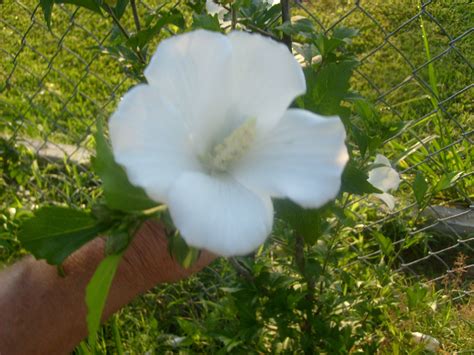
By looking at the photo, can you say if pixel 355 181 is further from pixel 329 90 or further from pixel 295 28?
pixel 295 28

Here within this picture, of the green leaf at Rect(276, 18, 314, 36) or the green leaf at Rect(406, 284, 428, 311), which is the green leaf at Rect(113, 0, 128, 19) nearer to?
the green leaf at Rect(276, 18, 314, 36)

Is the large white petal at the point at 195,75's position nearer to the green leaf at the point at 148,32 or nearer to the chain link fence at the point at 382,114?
the green leaf at the point at 148,32

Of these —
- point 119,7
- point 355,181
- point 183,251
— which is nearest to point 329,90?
point 355,181

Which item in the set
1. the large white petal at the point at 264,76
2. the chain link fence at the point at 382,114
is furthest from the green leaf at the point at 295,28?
the chain link fence at the point at 382,114

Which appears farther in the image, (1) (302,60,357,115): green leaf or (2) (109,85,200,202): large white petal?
(1) (302,60,357,115): green leaf

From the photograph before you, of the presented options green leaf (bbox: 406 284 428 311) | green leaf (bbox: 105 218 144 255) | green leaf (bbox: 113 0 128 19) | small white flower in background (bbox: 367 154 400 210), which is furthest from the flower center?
green leaf (bbox: 406 284 428 311)

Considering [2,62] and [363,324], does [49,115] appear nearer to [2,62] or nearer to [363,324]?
[2,62]
